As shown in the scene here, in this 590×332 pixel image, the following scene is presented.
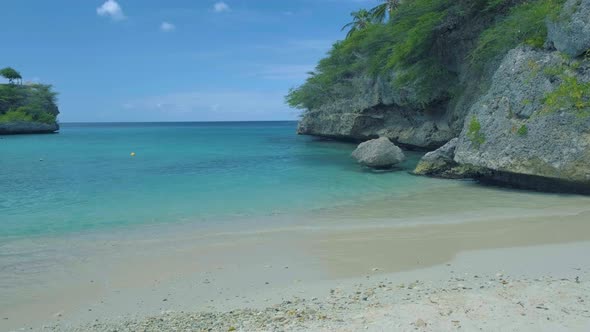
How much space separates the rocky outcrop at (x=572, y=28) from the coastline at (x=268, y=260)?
14.0ft

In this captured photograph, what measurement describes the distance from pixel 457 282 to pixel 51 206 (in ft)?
36.5

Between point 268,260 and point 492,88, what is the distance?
10318 mm

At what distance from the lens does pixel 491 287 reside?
5.10 m

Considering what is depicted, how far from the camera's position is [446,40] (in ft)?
66.7

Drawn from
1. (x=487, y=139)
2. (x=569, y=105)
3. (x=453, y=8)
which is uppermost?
(x=453, y=8)

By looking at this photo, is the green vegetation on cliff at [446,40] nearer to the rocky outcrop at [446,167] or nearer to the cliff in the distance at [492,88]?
the cliff in the distance at [492,88]

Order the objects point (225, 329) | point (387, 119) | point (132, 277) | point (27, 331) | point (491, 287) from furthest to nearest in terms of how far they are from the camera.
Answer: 1. point (387, 119)
2. point (132, 277)
3. point (491, 287)
4. point (27, 331)
5. point (225, 329)

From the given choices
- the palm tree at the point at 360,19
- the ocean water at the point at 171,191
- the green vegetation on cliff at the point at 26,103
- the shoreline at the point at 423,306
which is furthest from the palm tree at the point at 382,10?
the green vegetation on cliff at the point at 26,103

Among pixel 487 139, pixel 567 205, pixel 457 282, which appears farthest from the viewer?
pixel 487 139

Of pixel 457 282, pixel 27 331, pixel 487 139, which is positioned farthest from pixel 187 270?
pixel 487 139

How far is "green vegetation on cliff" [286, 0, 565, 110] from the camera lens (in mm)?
14617

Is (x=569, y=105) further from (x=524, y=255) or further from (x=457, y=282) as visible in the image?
(x=457, y=282)

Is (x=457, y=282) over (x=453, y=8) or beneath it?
beneath

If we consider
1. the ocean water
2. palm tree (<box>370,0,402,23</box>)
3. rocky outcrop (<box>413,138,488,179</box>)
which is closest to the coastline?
the ocean water
